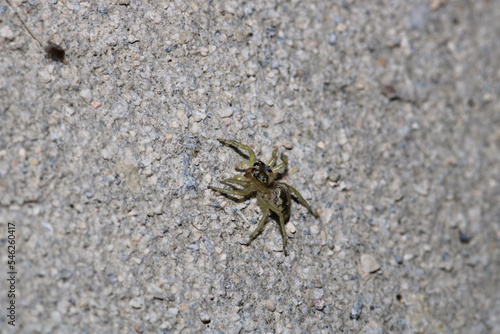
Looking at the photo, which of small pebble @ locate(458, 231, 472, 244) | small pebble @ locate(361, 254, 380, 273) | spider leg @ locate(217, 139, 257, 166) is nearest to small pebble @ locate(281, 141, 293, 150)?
spider leg @ locate(217, 139, 257, 166)

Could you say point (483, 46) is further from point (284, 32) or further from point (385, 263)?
point (385, 263)

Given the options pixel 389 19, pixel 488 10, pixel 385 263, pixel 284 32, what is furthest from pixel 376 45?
pixel 385 263

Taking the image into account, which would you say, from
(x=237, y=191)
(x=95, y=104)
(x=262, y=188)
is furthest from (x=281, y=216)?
(x=95, y=104)

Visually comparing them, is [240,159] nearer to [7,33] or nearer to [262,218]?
[262,218]

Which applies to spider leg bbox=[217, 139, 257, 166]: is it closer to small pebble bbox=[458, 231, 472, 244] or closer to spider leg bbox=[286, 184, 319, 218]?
spider leg bbox=[286, 184, 319, 218]

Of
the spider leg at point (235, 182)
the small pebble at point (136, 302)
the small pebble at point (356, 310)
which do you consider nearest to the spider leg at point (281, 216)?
the spider leg at point (235, 182)

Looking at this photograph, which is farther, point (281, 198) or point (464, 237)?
point (464, 237)
